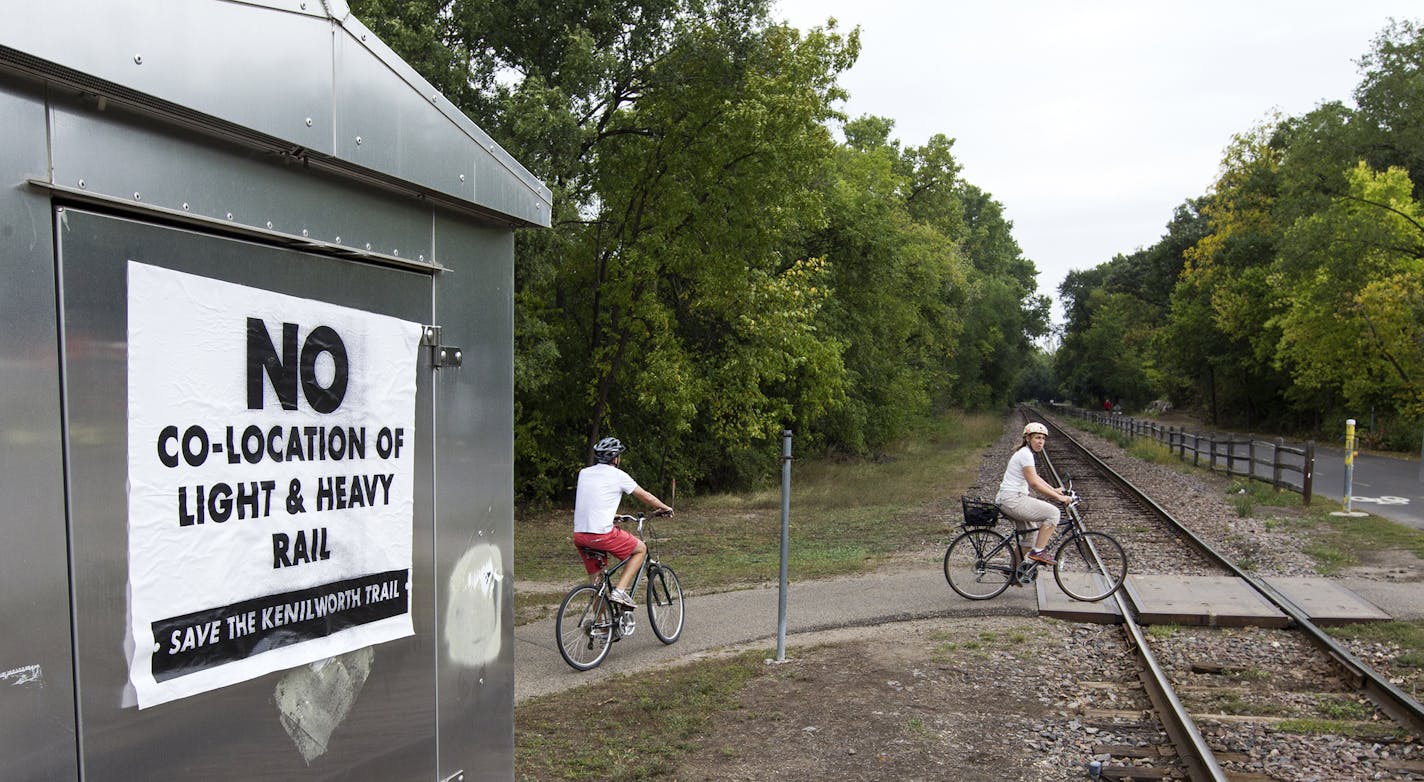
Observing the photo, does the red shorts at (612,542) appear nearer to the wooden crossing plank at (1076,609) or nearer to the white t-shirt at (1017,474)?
the white t-shirt at (1017,474)

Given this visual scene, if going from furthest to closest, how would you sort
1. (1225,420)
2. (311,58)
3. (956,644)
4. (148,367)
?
1. (1225,420)
2. (956,644)
3. (311,58)
4. (148,367)

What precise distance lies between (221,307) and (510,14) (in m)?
15.2

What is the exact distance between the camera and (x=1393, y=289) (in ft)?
116

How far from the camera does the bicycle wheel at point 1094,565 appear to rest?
941 cm

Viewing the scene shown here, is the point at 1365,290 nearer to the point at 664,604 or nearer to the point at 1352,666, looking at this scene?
the point at 1352,666

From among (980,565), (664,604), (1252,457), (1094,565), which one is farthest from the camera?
(1252,457)

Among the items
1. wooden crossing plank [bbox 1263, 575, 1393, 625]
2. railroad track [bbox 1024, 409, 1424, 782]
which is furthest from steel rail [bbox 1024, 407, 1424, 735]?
wooden crossing plank [bbox 1263, 575, 1393, 625]

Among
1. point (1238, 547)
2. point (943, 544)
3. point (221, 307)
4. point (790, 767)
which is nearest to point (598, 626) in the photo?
point (790, 767)

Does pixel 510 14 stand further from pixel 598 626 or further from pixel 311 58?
pixel 311 58

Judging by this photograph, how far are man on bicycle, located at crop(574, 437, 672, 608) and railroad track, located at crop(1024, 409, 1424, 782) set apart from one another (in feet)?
10.9

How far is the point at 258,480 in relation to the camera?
2.60 meters

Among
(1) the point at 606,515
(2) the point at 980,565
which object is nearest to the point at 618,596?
(1) the point at 606,515

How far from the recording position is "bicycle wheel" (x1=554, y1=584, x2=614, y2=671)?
7238mm

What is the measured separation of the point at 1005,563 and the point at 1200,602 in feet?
5.93
